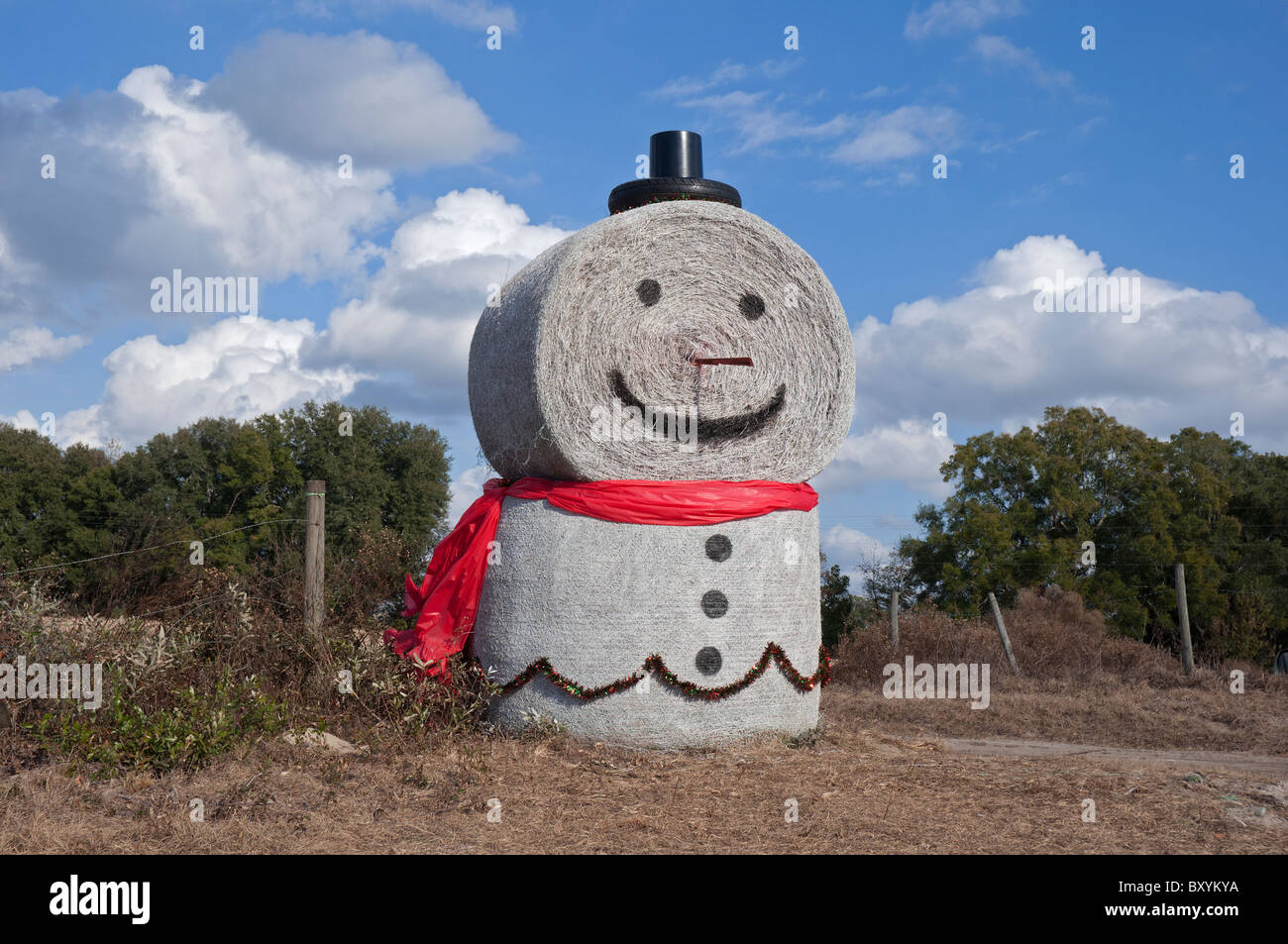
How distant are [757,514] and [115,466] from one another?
24.5 meters

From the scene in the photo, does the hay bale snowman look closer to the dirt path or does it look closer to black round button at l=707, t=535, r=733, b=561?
black round button at l=707, t=535, r=733, b=561

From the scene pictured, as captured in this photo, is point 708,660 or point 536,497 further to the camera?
point 536,497

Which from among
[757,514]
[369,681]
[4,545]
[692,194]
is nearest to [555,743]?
[369,681]

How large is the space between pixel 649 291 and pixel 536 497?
5.68ft

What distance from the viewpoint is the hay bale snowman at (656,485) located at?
285 inches

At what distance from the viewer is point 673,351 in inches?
301

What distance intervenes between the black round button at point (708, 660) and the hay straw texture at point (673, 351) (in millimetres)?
1263

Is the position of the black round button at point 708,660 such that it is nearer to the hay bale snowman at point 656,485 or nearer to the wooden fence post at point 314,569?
the hay bale snowman at point 656,485

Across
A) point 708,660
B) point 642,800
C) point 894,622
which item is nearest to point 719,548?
point 708,660

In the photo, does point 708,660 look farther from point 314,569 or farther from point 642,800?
point 314,569

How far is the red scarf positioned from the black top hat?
257 centimetres

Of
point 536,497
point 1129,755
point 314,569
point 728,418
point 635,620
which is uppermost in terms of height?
point 728,418

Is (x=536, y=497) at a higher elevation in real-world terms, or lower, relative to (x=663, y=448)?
lower

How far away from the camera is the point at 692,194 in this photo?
28.1 ft
